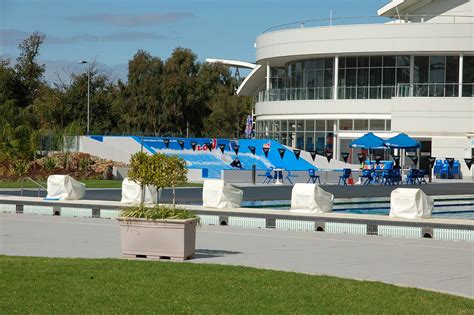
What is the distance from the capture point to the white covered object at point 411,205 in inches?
822

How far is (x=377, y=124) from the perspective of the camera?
5694cm

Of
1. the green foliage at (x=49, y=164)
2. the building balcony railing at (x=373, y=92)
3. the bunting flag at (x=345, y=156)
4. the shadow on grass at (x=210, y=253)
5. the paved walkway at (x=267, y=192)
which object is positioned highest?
the building balcony railing at (x=373, y=92)

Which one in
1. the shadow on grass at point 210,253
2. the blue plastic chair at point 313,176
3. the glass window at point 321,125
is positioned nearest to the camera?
the shadow on grass at point 210,253

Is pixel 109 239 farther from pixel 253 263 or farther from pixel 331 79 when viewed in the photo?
pixel 331 79

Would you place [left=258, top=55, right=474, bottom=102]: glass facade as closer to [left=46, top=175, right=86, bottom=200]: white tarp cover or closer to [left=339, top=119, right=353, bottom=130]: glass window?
[left=339, top=119, right=353, bottom=130]: glass window

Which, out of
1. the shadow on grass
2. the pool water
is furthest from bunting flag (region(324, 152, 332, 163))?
the shadow on grass

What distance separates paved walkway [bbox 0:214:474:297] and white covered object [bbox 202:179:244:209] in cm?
256

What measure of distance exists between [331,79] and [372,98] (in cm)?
351

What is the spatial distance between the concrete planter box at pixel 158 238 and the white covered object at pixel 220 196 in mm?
9534

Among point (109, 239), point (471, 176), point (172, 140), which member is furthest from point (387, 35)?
point (109, 239)

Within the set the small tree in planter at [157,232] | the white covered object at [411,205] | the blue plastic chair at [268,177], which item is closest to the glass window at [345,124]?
the blue plastic chair at [268,177]

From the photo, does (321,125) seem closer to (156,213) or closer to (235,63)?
(235,63)

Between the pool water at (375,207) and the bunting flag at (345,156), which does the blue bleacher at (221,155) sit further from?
the pool water at (375,207)

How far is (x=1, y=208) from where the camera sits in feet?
82.0
